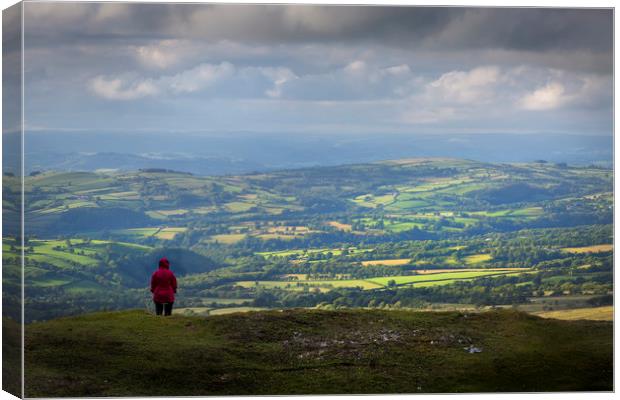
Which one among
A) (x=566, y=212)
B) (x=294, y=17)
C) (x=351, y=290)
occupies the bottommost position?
(x=351, y=290)

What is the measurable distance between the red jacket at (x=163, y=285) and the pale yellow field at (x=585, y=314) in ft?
27.9

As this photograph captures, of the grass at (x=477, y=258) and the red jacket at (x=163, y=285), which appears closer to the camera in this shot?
the red jacket at (x=163, y=285)

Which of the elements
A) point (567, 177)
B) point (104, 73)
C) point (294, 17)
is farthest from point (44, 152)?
point (567, 177)

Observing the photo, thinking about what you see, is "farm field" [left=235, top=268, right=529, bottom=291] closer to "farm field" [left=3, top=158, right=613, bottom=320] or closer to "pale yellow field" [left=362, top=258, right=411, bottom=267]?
"farm field" [left=3, top=158, right=613, bottom=320]

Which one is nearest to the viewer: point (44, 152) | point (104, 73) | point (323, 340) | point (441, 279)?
point (323, 340)

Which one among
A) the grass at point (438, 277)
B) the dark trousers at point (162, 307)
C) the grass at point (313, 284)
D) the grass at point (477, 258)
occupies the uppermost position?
the dark trousers at point (162, 307)

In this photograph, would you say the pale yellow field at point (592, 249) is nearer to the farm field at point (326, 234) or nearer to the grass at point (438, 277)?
the farm field at point (326, 234)

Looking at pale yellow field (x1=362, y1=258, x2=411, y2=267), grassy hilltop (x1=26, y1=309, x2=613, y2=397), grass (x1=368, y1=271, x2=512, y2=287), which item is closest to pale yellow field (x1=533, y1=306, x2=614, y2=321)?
grassy hilltop (x1=26, y1=309, x2=613, y2=397)

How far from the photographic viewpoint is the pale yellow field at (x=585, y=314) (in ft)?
71.5

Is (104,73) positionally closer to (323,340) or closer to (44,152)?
(44,152)

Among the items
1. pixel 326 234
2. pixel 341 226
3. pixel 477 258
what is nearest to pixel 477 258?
pixel 477 258

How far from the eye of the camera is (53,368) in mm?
19531

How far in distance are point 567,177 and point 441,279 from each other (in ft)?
22.4

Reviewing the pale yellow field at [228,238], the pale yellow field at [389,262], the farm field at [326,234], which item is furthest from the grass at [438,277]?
the pale yellow field at [228,238]
